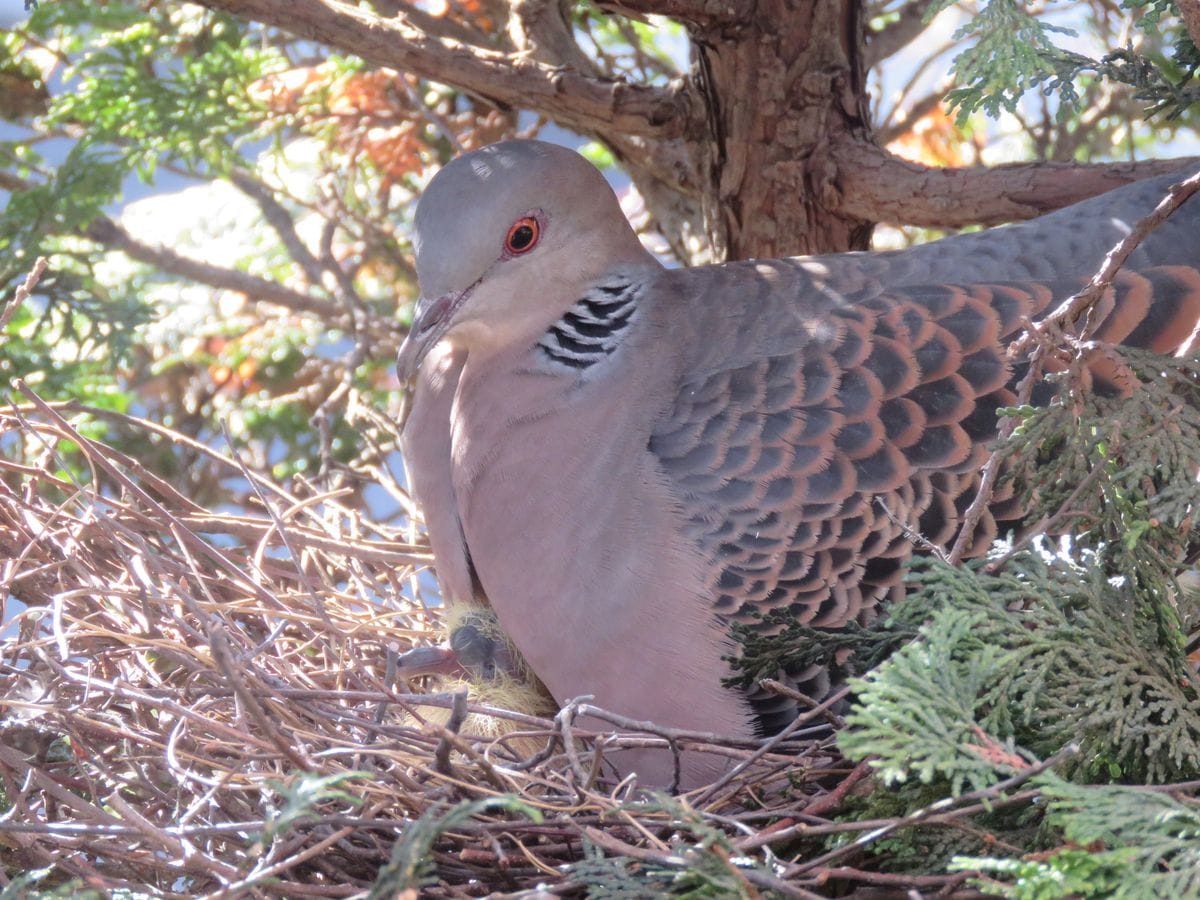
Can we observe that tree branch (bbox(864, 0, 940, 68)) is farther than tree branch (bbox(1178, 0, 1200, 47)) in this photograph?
Yes

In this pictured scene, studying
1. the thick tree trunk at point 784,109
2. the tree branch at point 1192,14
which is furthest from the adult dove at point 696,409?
the tree branch at point 1192,14

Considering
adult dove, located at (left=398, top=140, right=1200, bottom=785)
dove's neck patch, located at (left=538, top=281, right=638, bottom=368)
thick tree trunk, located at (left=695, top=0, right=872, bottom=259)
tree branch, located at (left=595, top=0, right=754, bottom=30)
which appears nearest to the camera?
adult dove, located at (left=398, top=140, right=1200, bottom=785)

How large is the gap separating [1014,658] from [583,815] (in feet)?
2.36

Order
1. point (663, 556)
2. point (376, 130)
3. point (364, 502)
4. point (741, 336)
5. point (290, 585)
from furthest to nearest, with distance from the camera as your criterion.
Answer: point (364, 502) < point (376, 130) < point (290, 585) < point (741, 336) < point (663, 556)

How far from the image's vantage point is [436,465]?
3.00 m

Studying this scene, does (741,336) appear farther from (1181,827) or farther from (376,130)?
(376,130)

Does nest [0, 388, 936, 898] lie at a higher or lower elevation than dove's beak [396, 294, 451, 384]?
lower

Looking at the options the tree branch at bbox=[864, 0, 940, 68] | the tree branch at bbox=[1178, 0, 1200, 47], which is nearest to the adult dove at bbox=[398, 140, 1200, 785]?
the tree branch at bbox=[1178, 0, 1200, 47]

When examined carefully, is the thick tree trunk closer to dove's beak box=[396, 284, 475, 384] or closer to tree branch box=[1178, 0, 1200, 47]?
dove's beak box=[396, 284, 475, 384]

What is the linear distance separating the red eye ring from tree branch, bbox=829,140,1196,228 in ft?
2.49

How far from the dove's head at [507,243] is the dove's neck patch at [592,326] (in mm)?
28

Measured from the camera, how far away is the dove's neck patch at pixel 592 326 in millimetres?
2832

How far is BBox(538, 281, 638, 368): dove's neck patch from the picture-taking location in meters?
2.83

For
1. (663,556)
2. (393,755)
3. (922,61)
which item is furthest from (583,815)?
(922,61)
